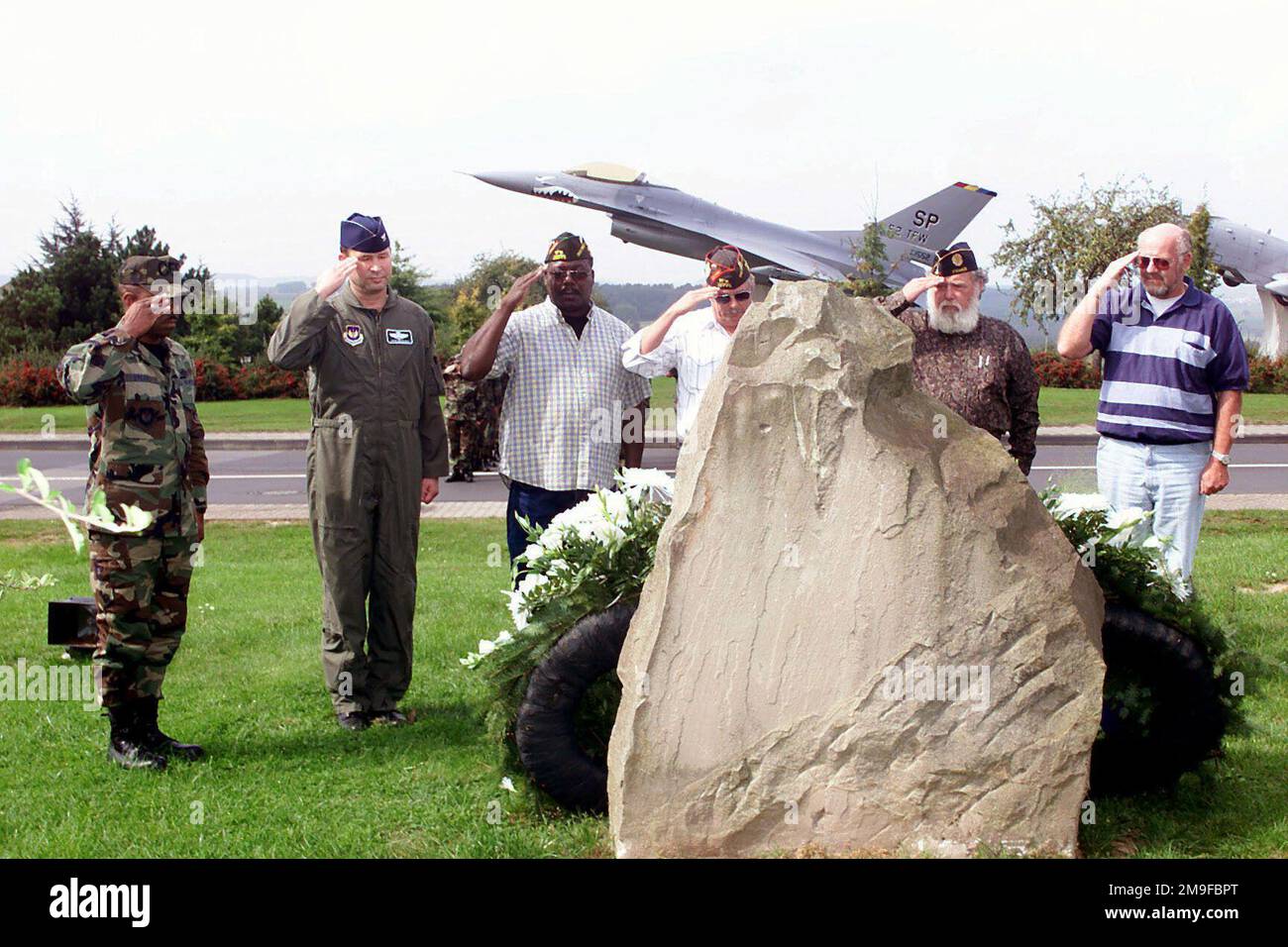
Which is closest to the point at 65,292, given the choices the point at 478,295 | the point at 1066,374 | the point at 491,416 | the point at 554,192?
the point at 478,295

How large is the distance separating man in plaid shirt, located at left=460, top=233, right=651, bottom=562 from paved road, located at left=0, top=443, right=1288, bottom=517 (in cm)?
843

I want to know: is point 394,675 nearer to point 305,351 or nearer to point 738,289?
point 305,351

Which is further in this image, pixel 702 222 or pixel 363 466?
pixel 702 222

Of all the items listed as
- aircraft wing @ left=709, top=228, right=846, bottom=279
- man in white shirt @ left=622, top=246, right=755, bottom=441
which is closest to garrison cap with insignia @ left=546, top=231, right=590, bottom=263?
man in white shirt @ left=622, top=246, right=755, bottom=441

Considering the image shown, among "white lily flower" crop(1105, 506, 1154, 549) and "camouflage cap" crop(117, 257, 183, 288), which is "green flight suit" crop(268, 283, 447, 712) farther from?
"white lily flower" crop(1105, 506, 1154, 549)

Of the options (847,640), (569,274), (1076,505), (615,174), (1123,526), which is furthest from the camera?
(615,174)

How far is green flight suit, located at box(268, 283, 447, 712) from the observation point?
5492mm

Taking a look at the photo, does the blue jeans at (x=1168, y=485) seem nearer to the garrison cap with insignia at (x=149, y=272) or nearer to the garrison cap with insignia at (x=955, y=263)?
the garrison cap with insignia at (x=955, y=263)

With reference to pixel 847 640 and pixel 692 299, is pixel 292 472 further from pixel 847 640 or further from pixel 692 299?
pixel 847 640

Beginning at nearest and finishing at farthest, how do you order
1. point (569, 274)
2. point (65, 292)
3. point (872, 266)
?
point (569, 274), point (872, 266), point (65, 292)

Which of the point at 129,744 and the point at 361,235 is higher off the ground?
the point at 361,235

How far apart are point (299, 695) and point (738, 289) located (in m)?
3.14

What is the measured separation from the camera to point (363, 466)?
5504 millimetres

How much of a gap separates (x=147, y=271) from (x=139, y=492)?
0.92 m
